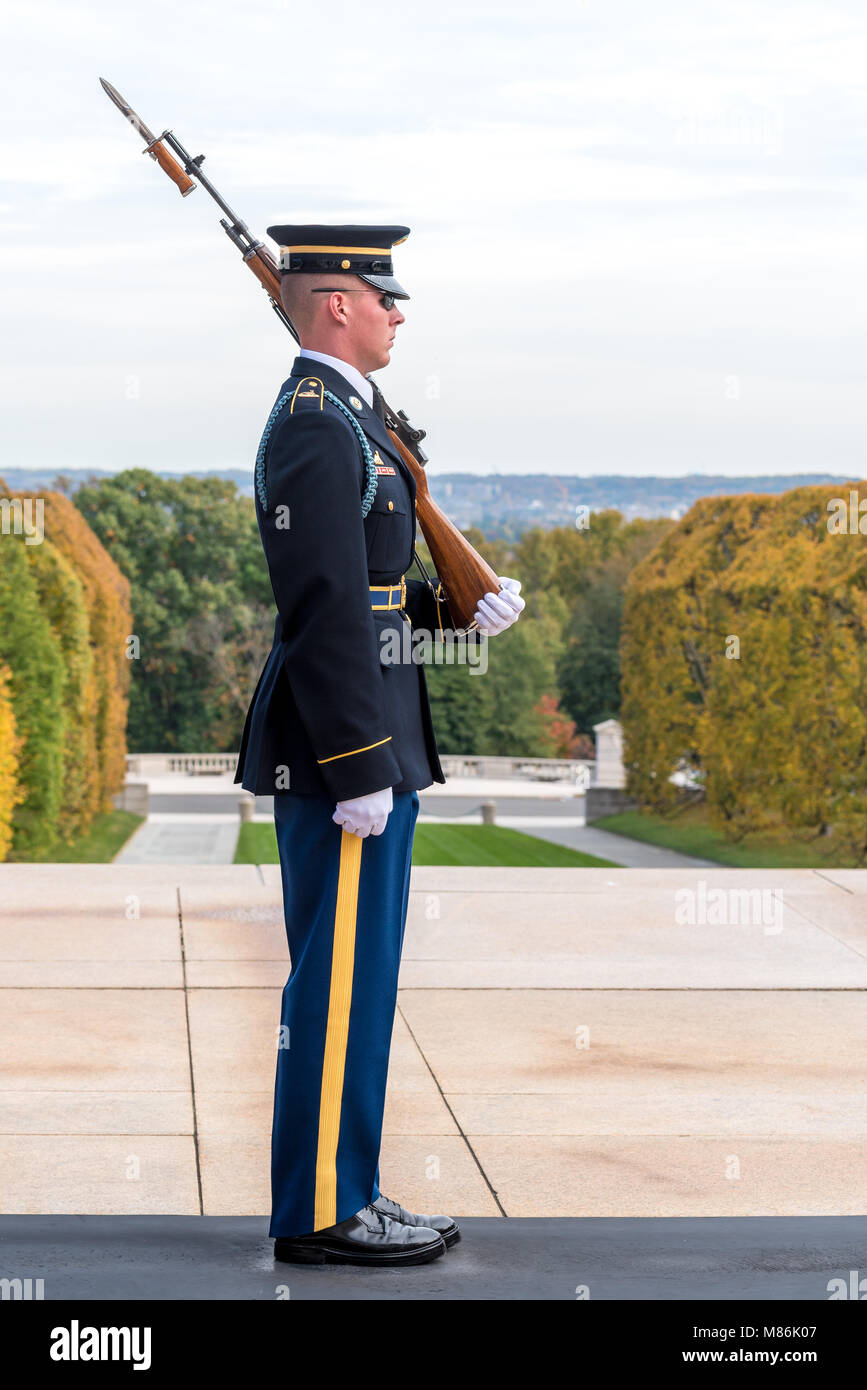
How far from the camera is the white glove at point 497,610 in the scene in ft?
10.1

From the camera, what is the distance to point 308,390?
113 inches

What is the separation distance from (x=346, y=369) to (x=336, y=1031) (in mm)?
1153

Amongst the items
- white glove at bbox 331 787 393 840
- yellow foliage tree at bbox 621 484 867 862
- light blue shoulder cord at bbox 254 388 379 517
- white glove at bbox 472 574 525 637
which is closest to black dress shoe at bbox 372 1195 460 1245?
white glove at bbox 331 787 393 840

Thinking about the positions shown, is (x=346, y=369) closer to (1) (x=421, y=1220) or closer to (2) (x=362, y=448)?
(2) (x=362, y=448)

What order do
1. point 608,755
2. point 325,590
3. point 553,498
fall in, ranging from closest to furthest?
point 325,590
point 608,755
point 553,498

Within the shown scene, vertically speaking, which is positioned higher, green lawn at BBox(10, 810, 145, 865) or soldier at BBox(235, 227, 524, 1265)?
soldier at BBox(235, 227, 524, 1265)

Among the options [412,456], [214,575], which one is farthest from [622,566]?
[412,456]

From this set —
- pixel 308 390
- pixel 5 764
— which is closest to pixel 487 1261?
pixel 308 390

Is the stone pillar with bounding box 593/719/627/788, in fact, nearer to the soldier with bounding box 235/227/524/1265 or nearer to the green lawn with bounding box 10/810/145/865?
the green lawn with bounding box 10/810/145/865

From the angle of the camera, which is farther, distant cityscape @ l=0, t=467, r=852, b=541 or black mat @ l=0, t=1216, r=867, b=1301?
distant cityscape @ l=0, t=467, r=852, b=541

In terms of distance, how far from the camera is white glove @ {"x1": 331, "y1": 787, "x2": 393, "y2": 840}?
9.16 feet

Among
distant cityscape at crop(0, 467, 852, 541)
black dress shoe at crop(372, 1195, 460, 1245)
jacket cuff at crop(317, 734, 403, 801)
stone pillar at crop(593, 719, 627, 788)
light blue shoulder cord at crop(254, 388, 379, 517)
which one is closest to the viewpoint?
jacket cuff at crop(317, 734, 403, 801)

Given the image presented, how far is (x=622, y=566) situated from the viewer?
51.4 m

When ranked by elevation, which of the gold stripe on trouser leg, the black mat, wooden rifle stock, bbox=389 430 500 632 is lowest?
the black mat
